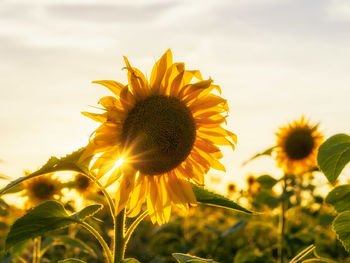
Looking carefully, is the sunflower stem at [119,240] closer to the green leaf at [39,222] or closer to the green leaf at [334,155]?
the green leaf at [39,222]

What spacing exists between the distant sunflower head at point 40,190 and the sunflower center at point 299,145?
2.68 meters

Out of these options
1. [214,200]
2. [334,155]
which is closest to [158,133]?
[214,200]

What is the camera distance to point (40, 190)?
438cm

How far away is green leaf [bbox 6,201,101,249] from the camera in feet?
6.08

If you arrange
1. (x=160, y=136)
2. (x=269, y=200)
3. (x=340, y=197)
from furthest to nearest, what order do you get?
(x=269, y=200), (x=340, y=197), (x=160, y=136)

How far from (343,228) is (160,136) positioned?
107 cm

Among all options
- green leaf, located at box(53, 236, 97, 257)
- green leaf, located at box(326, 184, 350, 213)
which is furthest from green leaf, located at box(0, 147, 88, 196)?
green leaf, located at box(53, 236, 97, 257)

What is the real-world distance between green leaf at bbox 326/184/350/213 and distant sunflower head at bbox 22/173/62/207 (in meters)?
2.82

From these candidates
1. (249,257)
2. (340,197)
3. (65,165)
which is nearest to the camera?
(65,165)

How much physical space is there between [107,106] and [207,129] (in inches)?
23.2

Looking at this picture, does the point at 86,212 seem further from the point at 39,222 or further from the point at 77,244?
the point at 77,244

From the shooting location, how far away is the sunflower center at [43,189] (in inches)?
171

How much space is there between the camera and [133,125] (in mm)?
2205

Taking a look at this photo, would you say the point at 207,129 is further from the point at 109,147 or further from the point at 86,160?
the point at 86,160
